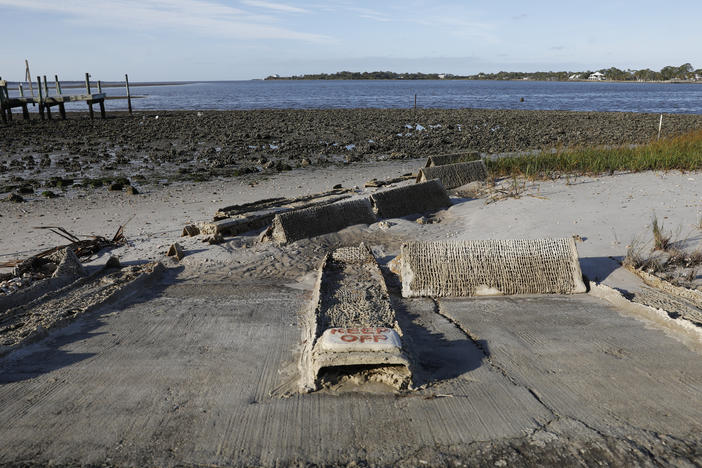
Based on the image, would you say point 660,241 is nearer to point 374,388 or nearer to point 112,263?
point 374,388

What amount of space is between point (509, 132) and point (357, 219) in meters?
15.4

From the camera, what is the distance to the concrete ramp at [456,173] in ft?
30.1

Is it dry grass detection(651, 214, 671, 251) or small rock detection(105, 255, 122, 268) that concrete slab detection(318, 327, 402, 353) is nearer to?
small rock detection(105, 255, 122, 268)

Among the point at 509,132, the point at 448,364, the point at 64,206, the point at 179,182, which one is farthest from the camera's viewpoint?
the point at 509,132

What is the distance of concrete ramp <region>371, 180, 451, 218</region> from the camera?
7621mm

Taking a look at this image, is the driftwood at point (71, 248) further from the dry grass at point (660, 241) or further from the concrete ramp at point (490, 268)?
the dry grass at point (660, 241)

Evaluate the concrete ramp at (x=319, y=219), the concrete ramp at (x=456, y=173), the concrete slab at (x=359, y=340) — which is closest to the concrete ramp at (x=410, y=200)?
the concrete ramp at (x=319, y=219)

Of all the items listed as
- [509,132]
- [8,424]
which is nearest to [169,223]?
[8,424]

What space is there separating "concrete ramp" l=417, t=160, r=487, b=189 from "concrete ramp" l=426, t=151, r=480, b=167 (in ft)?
1.85

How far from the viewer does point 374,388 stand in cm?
331

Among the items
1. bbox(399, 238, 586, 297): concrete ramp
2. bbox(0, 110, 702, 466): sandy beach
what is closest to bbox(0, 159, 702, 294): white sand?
bbox(0, 110, 702, 466): sandy beach

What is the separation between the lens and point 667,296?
4.75 meters

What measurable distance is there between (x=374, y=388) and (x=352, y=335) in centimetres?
38

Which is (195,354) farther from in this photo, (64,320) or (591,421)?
(591,421)
